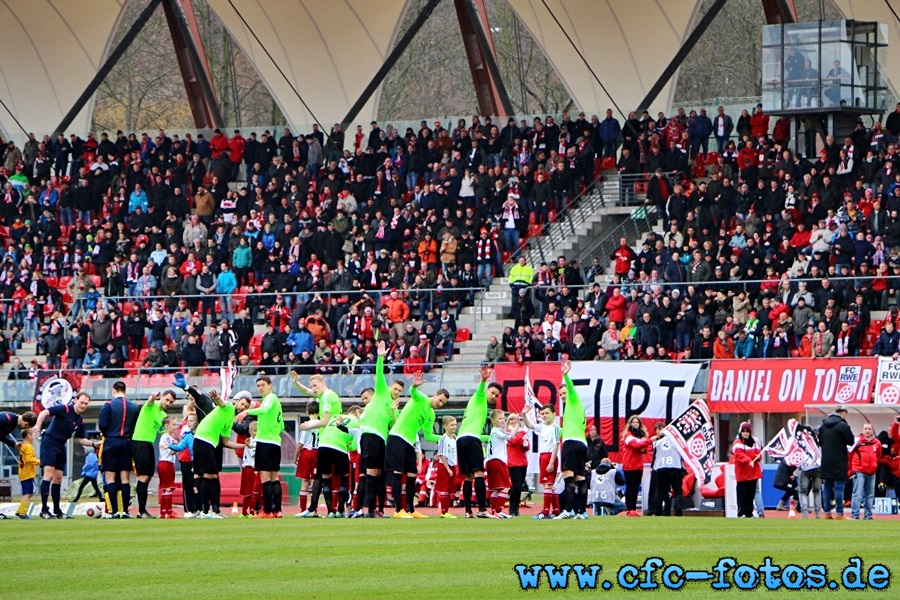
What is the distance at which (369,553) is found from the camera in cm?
1530

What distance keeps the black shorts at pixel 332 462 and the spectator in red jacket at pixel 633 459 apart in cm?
450

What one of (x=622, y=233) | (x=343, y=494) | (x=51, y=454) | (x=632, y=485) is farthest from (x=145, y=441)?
(x=622, y=233)

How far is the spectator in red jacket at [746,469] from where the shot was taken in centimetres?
2444

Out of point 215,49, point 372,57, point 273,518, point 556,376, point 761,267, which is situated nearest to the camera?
point 273,518

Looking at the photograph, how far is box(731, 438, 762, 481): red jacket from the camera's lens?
961 inches

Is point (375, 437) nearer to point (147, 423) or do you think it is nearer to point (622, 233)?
point (147, 423)

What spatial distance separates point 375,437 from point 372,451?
0.19 m

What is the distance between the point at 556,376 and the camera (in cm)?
3127

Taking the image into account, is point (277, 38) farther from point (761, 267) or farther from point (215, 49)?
point (761, 267)

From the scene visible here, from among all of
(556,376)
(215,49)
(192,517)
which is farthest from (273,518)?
(215,49)

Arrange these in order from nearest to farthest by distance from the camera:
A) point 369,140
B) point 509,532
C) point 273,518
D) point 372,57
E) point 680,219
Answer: point 509,532
point 273,518
point 680,219
point 369,140
point 372,57

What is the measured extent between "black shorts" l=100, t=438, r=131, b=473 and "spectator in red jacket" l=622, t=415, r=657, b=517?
22.5ft

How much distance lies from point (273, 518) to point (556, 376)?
34.1 ft

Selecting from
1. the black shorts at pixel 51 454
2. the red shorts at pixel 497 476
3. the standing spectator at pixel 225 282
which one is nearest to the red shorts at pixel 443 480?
the red shorts at pixel 497 476
